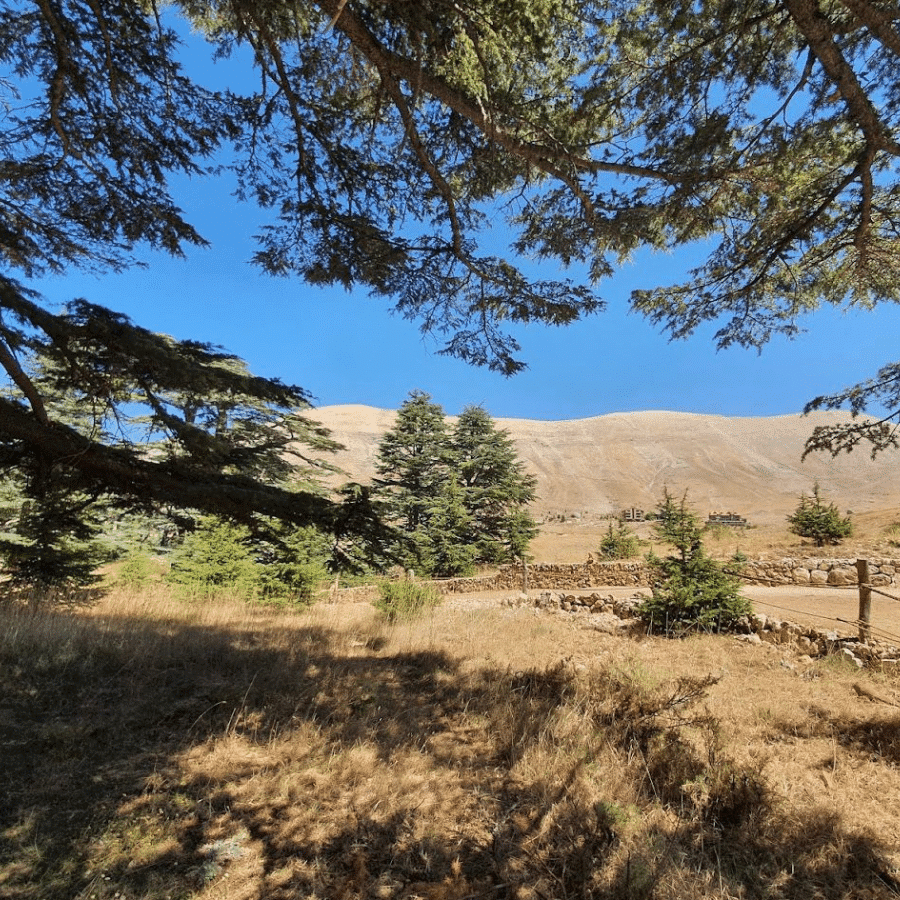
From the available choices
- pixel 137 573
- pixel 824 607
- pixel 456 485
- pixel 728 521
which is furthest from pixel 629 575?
pixel 728 521

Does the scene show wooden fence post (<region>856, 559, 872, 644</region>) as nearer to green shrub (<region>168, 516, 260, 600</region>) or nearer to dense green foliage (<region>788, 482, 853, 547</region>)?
green shrub (<region>168, 516, 260, 600</region>)

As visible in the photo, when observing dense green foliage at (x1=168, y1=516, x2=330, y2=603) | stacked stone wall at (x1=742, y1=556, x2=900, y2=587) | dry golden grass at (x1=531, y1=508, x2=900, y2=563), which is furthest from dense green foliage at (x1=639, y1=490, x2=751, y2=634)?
dense green foliage at (x1=168, y1=516, x2=330, y2=603)

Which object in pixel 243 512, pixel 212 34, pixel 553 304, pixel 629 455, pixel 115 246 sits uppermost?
pixel 629 455

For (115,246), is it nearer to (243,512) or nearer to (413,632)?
(243,512)

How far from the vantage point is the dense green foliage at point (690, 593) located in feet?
26.5

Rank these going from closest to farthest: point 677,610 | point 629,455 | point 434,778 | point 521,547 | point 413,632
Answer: point 434,778 → point 413,632 → point 677,610 → point 521,547 → point 629,455

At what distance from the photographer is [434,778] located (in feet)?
10.3

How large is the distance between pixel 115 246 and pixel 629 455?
76.7 meters

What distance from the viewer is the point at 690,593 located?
8.11 metres

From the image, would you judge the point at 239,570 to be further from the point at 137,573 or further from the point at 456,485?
the point at 456,485

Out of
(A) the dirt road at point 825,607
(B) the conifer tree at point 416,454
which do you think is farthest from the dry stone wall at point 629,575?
(B) the conifer tree at point 416,454

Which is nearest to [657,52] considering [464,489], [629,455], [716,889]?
[716,889]

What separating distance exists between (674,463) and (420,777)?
248ft

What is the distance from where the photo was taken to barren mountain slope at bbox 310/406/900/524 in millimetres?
55344
